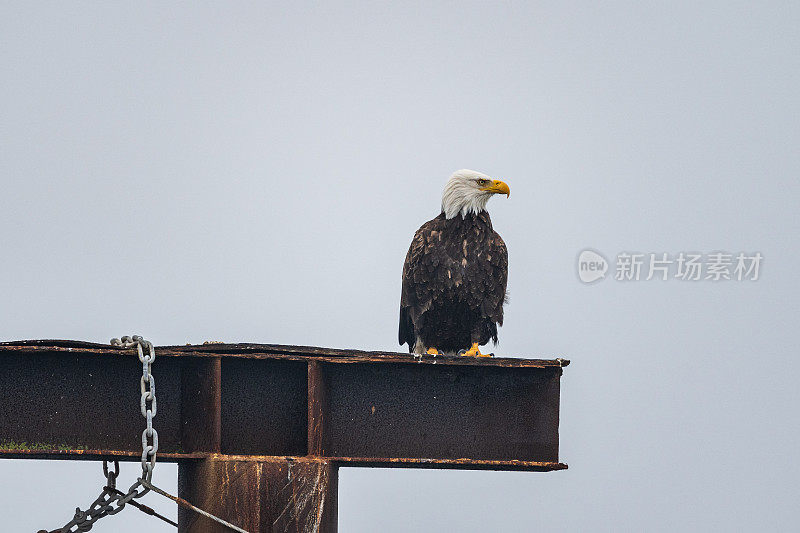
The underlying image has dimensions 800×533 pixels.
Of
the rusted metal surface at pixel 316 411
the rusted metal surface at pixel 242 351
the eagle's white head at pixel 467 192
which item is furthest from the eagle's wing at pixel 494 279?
the rusted metal surface at pixel 316 411

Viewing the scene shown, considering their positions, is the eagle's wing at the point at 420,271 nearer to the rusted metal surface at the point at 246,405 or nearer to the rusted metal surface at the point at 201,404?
the rusted metal surface at the point at 246,405

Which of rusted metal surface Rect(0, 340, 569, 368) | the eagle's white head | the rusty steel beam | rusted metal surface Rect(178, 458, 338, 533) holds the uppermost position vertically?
the eagle's white head

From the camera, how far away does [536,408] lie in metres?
7.32

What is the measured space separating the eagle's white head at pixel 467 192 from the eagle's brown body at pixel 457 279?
7cm

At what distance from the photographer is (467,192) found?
10867 mm

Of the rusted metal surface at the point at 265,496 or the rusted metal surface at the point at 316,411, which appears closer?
the rusted metal surface at the point at 265,496

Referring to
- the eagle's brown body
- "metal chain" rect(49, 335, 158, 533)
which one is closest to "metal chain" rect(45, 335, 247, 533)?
"metal chain" rect(49, 335, 158, 533)

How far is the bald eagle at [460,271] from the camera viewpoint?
10.7 metres

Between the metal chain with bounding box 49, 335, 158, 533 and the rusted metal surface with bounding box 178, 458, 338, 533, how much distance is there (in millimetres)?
326

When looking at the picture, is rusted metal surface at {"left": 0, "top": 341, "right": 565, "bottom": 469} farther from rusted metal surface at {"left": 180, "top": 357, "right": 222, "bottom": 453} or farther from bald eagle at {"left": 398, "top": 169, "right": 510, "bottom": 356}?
bald eagle at {"left": 398, "top": 169, "right": 510, "bottom": 356}

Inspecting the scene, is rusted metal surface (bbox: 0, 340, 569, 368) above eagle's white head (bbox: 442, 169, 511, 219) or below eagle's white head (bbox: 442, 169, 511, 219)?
below

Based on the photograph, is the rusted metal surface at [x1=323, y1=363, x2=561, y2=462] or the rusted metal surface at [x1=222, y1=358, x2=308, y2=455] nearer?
the rusted metal surface at [x1=222, y1=358, x2=308, y2=455]

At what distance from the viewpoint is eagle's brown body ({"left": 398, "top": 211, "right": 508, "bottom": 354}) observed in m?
10.7

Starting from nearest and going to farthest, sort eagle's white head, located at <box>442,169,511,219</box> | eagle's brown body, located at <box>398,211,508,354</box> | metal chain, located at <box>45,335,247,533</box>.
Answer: metal chain, located at <box>45,335,247,533</box> → eagle's brown body, located at <box>398,211,508,354</box> → eagle's white head, located at <box>442,169,511,219</box>
